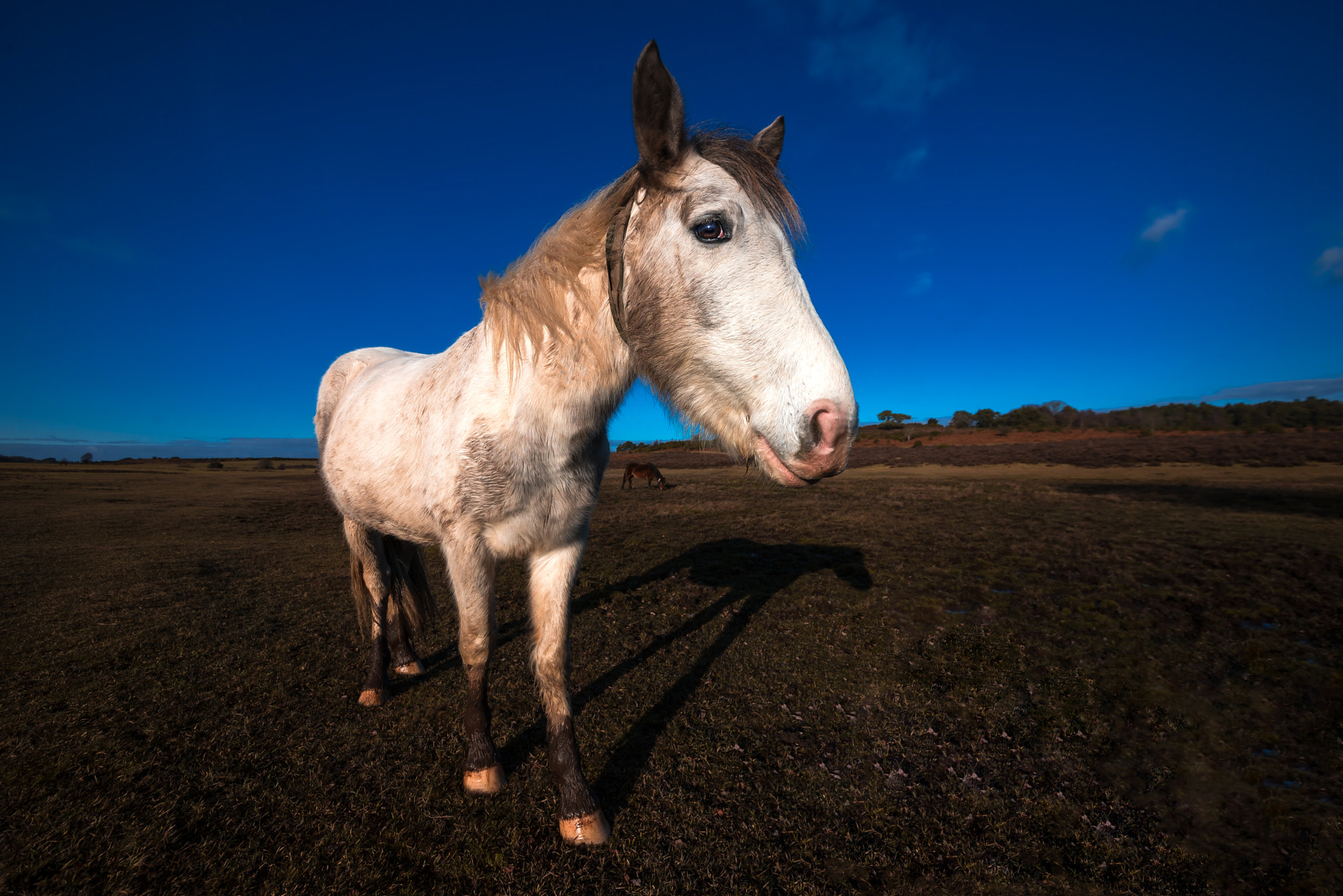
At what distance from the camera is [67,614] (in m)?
4.51

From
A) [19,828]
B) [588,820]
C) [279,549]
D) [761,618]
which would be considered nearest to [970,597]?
[761,618]

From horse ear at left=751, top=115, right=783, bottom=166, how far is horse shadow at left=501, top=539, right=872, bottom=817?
313cm

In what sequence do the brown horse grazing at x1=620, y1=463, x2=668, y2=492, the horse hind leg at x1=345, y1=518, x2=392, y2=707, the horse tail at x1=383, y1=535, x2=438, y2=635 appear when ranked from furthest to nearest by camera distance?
the brown horse grazing at x1=620, y1=463, x2=668, y2=492, the horse tail at x1=383, y1=535, x2=438, y2=635, the horse hind leg at x1=345, y1=518, x2=392, y2=707

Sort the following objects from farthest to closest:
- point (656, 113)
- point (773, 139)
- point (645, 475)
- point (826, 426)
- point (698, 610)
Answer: point (645, 475) < point (698, 610) < point (773, 139) < point (656, 113) < point (826, 426)

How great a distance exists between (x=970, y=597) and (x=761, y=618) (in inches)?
91.2

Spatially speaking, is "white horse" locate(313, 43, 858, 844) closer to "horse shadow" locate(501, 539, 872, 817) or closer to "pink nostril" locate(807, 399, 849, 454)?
"pink nostril" locate(807, 399, 849, 454)

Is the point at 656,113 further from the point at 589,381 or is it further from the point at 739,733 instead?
the point at 739,733

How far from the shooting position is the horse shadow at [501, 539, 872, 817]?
8.46ft

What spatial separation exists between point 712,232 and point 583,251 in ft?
1.81

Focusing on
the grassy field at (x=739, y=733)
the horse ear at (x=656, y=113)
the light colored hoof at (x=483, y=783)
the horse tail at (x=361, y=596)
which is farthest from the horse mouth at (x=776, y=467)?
the horse tail at (x=361, y=596)

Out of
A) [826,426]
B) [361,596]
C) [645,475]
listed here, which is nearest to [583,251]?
[826,426]

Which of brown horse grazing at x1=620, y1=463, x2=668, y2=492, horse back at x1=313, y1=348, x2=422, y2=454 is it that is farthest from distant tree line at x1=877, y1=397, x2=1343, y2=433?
horse back at x1=313, y1=348, x2=422, y2=454

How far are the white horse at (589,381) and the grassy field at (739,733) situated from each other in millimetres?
513

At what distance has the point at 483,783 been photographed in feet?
7.57
